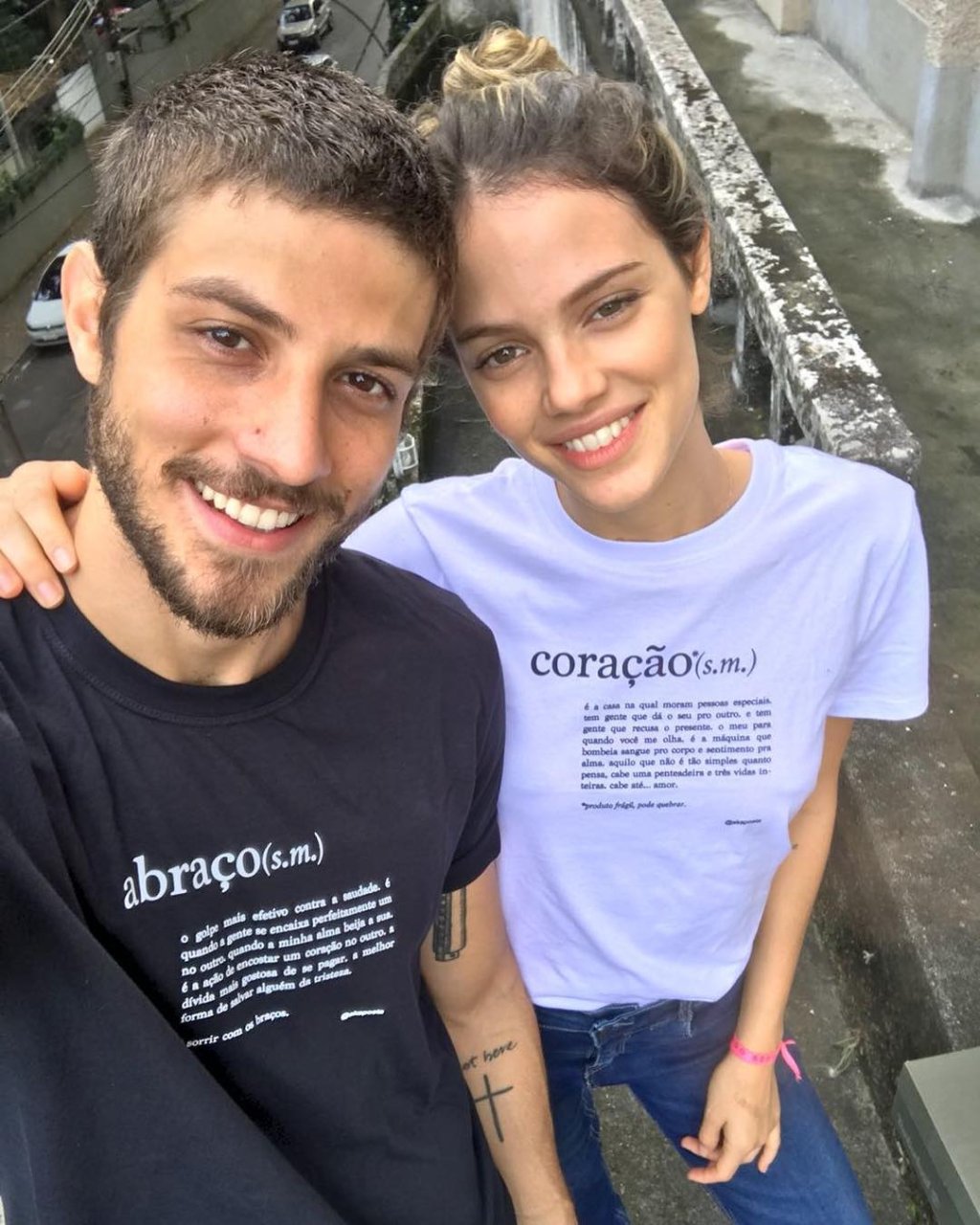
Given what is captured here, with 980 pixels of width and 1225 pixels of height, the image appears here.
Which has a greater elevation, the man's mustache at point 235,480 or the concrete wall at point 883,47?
the man's mustache at point 235,480

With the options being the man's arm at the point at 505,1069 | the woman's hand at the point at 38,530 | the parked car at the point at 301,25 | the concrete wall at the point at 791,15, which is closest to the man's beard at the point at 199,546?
the woman's hand at the point at 38,530

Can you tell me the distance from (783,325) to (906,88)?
348 centimetres

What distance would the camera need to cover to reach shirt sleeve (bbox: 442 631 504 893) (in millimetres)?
1551

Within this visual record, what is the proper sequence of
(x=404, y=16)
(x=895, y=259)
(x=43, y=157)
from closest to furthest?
1. (x=895, y=259)
2. (x=43, y=157)
3. (x=404, y=16)

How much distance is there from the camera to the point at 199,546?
125 cm

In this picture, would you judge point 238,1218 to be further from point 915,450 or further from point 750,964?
point 915,450

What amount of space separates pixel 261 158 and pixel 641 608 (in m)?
0.87

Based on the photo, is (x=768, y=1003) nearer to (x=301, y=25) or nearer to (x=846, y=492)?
(x=846, y=492)

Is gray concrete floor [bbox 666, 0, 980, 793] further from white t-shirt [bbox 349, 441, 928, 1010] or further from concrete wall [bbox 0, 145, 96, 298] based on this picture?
concrete wall [bbox 0, 145, 96, 298]

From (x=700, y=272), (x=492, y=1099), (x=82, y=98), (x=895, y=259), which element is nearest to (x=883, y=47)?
(x=895, y=259)

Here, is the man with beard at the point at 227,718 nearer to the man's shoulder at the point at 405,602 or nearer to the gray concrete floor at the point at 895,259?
the man's shoulder at the point at 405,602

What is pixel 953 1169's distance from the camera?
1.89 metres

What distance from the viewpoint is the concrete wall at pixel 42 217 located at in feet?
64.6

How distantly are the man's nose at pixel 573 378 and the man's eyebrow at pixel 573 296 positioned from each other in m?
0.07
